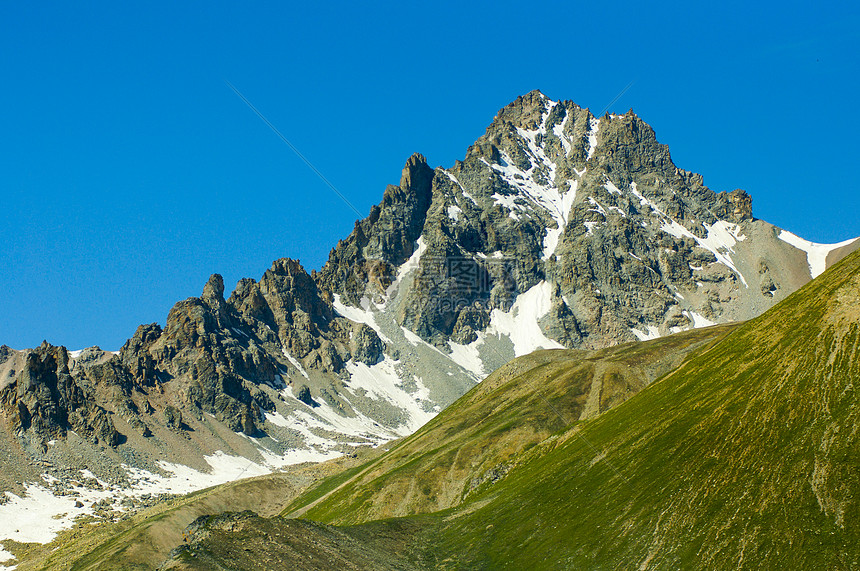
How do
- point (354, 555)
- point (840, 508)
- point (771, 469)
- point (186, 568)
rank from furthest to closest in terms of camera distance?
1. point (354, 555)
2. point (771, 469)
3. point (186, 568)
4. point (840, 508)

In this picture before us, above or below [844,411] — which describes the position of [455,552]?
above

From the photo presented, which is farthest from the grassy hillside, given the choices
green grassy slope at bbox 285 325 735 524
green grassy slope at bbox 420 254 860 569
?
green grassy slope at bbox 285 325 735 524

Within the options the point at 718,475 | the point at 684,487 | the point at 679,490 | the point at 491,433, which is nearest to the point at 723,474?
the point at 718,475

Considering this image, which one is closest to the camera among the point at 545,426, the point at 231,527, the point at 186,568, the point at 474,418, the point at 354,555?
the point at 186,568

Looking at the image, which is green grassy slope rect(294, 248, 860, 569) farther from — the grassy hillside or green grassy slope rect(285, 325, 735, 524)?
green grassy slope rect(285, 325, 735, 524)

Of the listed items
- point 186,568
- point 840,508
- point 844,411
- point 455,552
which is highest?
point 186,568

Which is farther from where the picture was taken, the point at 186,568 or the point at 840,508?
the point at 186,568

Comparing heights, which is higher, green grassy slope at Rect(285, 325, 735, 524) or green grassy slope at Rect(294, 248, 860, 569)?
green grassy slope at Rect(285, 325, 735, 524)

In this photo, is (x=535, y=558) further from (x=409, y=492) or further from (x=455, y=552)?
(x=409, y=492)

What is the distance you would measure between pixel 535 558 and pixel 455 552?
1578cm

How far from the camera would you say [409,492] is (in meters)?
132

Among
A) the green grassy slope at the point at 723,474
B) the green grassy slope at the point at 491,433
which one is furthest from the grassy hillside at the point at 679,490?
the green grassy slope at the point at 491,433

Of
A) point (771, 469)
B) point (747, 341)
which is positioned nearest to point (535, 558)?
point (771, 469)

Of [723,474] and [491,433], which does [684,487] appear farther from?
[491,433]
